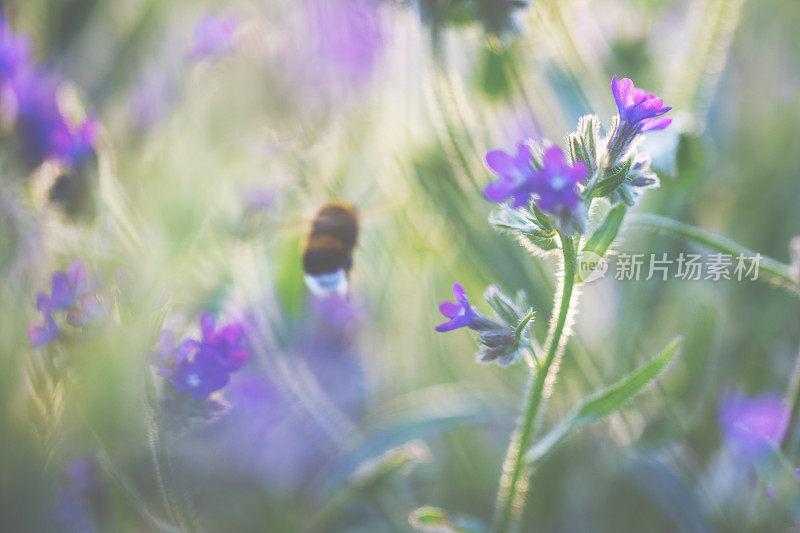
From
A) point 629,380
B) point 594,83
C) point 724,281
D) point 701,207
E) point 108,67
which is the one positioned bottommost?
point 629,380

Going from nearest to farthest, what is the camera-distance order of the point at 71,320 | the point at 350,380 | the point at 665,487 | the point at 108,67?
1. the point at 71,320
2. the point at 665,487
3. the point at 350,380
4. the point at 108,67

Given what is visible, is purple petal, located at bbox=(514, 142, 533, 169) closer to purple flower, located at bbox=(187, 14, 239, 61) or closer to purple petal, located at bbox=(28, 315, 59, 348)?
purple petal, located at bbox=(28, 315, 59, 348)

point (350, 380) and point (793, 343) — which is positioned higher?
point (793, 343)

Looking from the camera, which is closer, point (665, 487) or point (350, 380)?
point (665, 487)

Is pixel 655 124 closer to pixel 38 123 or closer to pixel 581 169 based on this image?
pixel 581 169

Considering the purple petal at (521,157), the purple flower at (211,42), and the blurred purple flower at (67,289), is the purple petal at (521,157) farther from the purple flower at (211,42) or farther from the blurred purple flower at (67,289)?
the purple flower at (211,42)

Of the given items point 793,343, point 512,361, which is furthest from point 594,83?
point 512,361

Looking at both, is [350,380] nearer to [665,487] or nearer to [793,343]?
[665,487]
